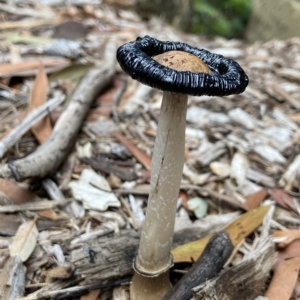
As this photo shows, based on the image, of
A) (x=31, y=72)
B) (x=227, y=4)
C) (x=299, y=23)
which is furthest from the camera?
(x=227, y=4)

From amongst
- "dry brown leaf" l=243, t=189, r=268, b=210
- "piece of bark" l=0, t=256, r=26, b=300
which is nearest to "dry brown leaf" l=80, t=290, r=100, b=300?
"piece of bark" l=0, t=256, r=26, b=300

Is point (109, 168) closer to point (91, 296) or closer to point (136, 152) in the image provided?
point (136, 152)

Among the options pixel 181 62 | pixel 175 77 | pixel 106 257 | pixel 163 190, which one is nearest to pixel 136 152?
pixel 106 257

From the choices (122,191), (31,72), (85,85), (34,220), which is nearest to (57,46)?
(31,72)

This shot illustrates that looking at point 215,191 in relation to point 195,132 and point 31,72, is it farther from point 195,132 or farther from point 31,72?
point 31,72

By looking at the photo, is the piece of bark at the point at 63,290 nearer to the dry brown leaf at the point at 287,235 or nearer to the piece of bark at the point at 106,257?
the piece of bark at the point at 106,257

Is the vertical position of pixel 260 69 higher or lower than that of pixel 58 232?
higher

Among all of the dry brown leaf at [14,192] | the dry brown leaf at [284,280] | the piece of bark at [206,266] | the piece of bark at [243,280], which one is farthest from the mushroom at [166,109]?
the dry brown leaf at [14,192]
